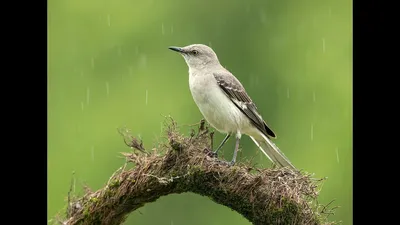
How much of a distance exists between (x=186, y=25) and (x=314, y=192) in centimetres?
1291

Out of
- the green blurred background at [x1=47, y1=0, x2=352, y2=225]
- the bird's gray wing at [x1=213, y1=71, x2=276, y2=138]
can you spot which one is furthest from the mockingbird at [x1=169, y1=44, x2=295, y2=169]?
the green blurred background at [x1=47, y1=0, x2=352, y2=225]

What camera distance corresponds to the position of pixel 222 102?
9.34m

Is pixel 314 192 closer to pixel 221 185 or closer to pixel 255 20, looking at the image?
pixel 221 185

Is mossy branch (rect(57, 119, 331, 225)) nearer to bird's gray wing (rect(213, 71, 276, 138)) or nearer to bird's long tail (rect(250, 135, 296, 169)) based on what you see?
bird's long tail (rect(250, 135, 296, 169))

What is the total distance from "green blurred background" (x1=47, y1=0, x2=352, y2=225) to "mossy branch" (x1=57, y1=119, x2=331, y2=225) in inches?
336

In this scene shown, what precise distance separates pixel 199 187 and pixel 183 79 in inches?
460

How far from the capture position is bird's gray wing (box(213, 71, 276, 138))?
9508 mm

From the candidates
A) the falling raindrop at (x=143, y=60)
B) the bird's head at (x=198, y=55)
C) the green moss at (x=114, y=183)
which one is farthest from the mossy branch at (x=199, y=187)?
the falling raindrop at (x=143, y=60)

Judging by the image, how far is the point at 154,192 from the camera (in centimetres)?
741

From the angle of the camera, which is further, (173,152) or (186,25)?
(186,25)

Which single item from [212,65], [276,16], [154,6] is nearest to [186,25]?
[154,6]

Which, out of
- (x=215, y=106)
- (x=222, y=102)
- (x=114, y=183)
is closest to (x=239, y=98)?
(x=222, y=102)

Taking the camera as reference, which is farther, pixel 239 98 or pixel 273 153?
pixel 239 98

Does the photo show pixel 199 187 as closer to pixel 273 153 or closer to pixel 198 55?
pixel 273 153
